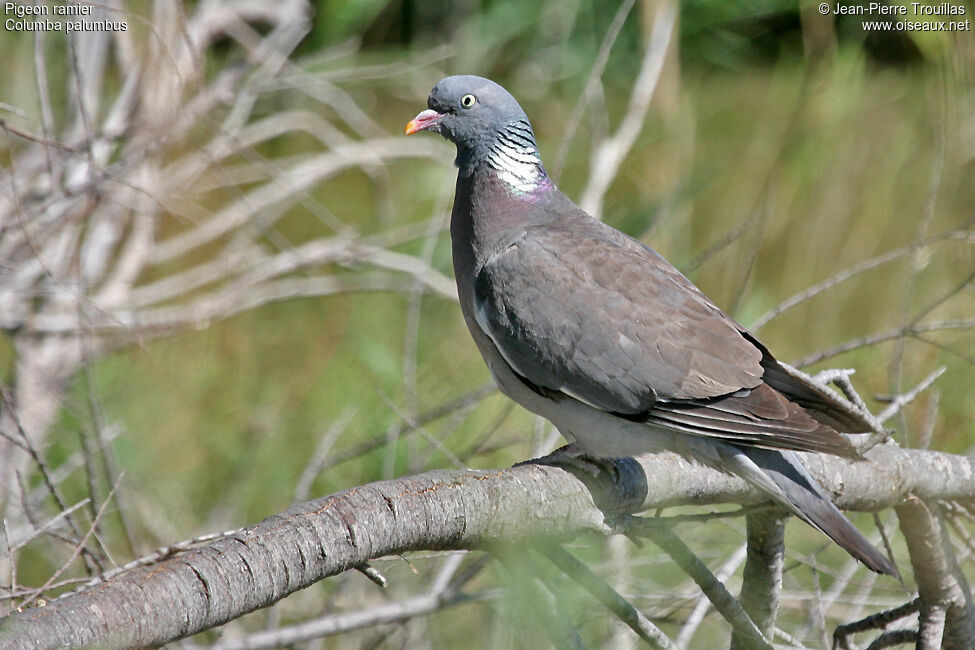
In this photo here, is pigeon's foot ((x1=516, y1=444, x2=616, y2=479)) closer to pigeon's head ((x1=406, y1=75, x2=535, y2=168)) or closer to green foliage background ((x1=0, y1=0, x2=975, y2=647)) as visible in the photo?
green foliage background ((x1=0, y1=0, x2=975, y2=647))

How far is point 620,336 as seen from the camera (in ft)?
6.66

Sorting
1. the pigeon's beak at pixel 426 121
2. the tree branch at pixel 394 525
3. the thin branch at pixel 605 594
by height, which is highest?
the pigeon's beak at pixel 426 121

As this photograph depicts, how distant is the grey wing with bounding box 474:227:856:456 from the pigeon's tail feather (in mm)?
67

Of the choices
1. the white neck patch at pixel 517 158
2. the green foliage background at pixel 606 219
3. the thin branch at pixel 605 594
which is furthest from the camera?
the green foliage background at pixel 606 219

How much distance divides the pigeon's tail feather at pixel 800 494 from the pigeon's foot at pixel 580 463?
22 cm

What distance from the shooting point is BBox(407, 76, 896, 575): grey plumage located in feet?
6.14

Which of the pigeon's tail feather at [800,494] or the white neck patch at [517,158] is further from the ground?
the white neck patch at [517,158]

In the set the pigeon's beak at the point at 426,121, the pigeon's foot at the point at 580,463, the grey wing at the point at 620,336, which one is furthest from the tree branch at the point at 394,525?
the pigeon's beak at the point at 426,121

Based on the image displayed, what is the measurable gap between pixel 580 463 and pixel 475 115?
88 centimetres

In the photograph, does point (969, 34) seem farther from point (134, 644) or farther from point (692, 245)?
point (134, 644)

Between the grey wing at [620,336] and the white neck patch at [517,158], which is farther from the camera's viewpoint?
the white neck patch at [517,158]

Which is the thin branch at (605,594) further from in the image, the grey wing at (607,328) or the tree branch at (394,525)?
the grey wing at (607,328)

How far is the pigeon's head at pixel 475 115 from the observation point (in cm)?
236

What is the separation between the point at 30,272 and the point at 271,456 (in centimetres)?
93
